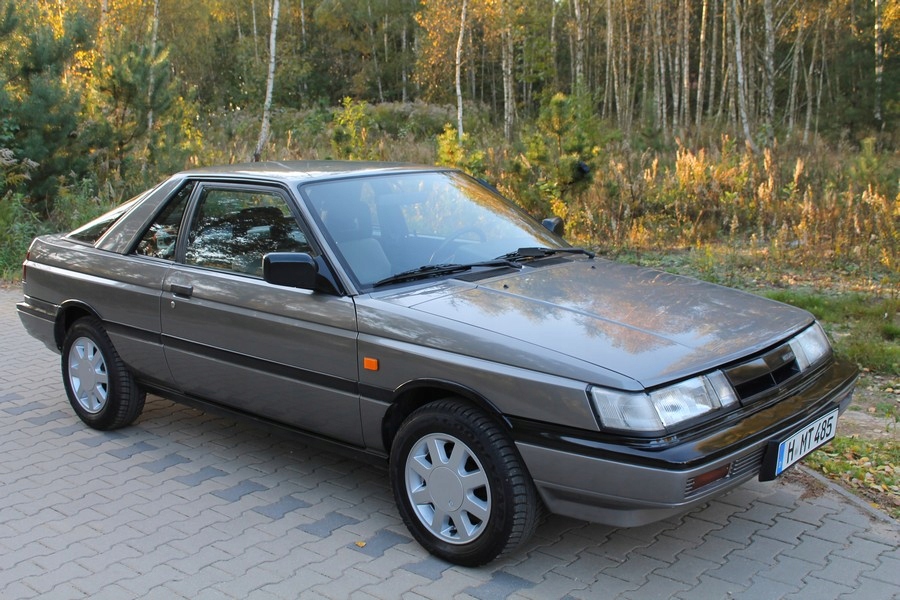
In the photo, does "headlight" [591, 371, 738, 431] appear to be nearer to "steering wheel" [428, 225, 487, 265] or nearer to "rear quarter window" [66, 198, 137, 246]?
"steering wheel" [428, 225, 487, 265]

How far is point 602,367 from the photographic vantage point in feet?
10.1

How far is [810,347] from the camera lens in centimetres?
379

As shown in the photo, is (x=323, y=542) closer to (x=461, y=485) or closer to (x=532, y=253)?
(x=461, y=485)

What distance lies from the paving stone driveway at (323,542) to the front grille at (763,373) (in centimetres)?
76

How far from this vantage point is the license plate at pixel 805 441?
3287 millimetres

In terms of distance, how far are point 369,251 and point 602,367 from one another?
1.46 m

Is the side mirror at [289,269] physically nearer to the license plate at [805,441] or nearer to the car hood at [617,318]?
the car hood at [617,318]

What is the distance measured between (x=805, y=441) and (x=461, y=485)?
4.77ft

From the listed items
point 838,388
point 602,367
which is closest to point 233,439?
point 602,367

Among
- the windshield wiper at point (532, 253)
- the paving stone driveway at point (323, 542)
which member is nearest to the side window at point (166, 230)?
the paving stone driveway at point (323, 542)

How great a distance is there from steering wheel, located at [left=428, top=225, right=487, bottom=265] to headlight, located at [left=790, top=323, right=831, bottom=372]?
167 cm

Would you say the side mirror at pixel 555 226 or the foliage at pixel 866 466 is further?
the side mirror at pixel 555 226

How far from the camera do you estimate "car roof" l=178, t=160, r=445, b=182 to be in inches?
174

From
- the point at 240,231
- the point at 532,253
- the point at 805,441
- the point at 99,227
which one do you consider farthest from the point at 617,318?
the point at 99,227
